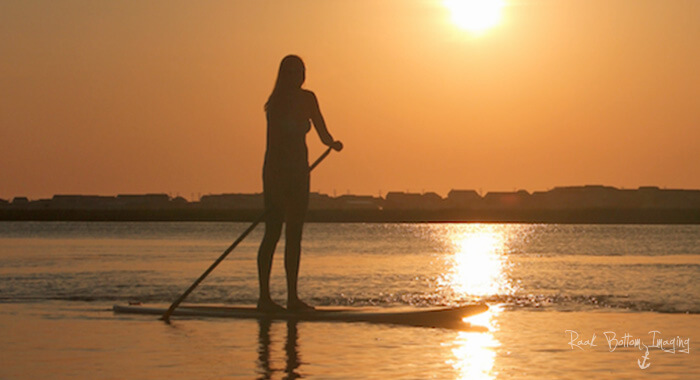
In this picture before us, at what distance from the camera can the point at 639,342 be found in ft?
32.9

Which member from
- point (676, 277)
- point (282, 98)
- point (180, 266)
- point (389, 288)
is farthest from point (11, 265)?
point (282, 98)

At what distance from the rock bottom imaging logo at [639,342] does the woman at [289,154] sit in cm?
326

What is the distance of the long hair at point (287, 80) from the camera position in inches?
482

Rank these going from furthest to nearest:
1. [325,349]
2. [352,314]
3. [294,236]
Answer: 1. [294,236]
2. [352,314]
3. [325,349]

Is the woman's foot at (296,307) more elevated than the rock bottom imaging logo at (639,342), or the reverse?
the woman's foot at (296,307)

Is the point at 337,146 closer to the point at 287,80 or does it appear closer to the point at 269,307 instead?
the point at 287,80

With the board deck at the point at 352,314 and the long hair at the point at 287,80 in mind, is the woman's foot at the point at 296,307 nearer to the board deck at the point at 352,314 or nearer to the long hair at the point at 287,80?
the board deck at the point at 352,314

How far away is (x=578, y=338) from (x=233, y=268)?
18.1m

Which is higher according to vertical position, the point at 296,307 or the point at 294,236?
the point at 294,236

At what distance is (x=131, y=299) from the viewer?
51.9 feet

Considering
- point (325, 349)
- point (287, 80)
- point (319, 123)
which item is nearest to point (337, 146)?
point (319, 123)

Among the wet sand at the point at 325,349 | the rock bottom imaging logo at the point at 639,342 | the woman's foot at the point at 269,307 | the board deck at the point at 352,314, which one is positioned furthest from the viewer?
the woman's foot at the point at 269,307

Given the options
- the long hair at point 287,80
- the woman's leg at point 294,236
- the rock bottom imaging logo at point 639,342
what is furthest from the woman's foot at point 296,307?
the rock bottom imaging logo at point 639,342

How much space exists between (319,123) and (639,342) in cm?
425
